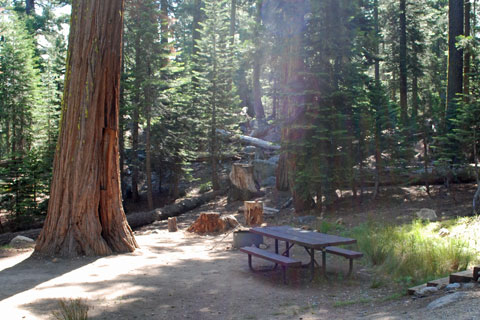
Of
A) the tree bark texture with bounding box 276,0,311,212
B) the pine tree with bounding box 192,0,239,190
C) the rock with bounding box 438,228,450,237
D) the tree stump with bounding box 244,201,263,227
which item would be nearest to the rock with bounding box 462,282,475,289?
the rock with bounding box 438,228,450,237

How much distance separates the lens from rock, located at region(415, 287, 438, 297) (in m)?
5.27

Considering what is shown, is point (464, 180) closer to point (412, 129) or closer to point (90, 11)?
point (412, 129)

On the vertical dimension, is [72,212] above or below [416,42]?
below

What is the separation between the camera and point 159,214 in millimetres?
16688

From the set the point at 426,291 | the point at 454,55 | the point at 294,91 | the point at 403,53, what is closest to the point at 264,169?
the point at 294,91

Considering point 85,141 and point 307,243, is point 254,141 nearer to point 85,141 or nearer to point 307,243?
point 85,141

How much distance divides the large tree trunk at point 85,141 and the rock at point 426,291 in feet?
19.3

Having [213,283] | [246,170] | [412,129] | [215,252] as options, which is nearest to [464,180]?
[412,129]

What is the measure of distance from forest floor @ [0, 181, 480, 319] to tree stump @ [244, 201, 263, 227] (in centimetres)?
276

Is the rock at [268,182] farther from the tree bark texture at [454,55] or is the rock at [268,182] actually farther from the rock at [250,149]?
the tree bark texture at [454,55]

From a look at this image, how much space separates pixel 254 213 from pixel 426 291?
7.63m

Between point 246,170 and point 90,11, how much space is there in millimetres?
10288

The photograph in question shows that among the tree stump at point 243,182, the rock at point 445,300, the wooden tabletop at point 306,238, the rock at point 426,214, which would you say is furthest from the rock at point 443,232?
the tree stump at point 243,182

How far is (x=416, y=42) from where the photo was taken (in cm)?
2550
